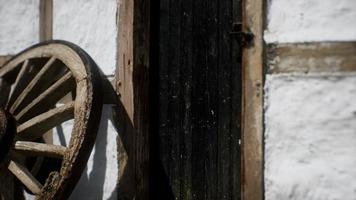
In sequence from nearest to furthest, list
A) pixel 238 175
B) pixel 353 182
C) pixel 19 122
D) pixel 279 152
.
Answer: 1. pixel 353 182
2. pixel 279 152
3. pixel 238 175
4. pixel 19 122

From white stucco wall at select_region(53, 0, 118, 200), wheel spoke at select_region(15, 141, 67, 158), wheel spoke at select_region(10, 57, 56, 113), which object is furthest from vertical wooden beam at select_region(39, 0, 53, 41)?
wheel spoke at select_region(15, 141, 67, 158)

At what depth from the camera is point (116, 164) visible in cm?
397

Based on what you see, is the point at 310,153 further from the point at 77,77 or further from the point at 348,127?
the point at 77,77

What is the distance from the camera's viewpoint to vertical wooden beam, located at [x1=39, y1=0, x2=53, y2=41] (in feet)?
14.4

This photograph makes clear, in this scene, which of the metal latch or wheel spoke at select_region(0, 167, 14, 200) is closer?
the metal latch

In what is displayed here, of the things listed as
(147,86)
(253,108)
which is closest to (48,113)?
(147,86)

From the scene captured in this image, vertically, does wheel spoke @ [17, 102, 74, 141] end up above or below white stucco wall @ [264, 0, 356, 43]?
below

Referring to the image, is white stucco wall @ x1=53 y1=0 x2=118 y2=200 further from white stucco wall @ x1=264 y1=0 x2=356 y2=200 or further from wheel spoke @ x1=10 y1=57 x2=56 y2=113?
white stucco wall @ x1=264 y1=0 x2=356 y2=200

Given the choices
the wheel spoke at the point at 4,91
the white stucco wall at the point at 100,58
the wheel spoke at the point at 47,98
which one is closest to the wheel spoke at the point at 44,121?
the wheel spoke at the point at 47,98

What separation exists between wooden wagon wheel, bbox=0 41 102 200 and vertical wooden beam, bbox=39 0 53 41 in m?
0.25

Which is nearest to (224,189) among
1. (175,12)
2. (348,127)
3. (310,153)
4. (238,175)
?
(238,175)

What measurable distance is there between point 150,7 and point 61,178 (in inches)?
56.3

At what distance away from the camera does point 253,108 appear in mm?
3459

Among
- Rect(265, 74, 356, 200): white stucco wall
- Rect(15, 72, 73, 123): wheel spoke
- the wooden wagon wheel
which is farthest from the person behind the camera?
Rect(15, 72, 73, 123): wheel spoke
